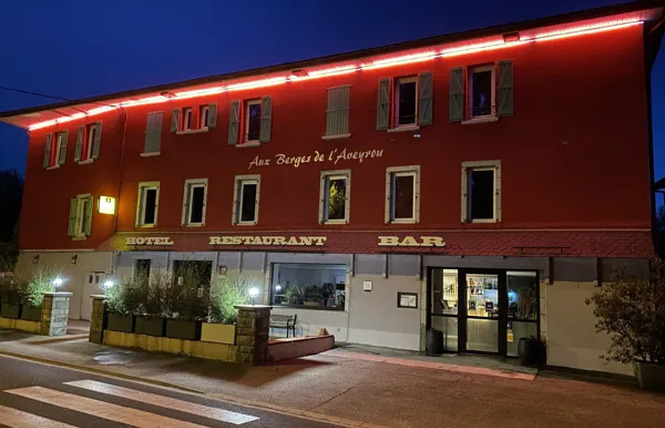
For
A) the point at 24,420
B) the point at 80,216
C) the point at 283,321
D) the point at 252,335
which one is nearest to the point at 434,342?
the point at 283,321

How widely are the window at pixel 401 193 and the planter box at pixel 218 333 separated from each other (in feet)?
20.3

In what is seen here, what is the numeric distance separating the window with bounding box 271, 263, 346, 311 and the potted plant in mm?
7562

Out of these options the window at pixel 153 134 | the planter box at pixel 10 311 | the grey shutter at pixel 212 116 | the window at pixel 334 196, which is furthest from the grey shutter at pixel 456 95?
the planter box at pixel 10 311

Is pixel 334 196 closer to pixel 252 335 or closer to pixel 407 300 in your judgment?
pixel 407 300

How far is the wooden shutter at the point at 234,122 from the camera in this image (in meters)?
18.6

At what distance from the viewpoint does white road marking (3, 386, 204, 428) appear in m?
6.85

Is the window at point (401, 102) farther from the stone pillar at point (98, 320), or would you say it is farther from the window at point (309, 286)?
the stone pillar at point (98, 320)

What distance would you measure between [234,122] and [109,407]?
12778 millimetres

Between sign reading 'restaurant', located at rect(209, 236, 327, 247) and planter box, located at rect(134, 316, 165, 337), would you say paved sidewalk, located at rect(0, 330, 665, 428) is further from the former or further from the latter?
sign reading 'restaurant', located at rect(209, 236, 327, 247)

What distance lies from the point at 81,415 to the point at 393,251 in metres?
9.34

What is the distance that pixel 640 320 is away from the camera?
34.7ft

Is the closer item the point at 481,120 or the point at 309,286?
the point at 481,120

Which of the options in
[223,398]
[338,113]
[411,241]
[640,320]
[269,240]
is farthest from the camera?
[338,113]

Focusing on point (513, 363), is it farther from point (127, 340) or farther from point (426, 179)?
point (127, 340)
